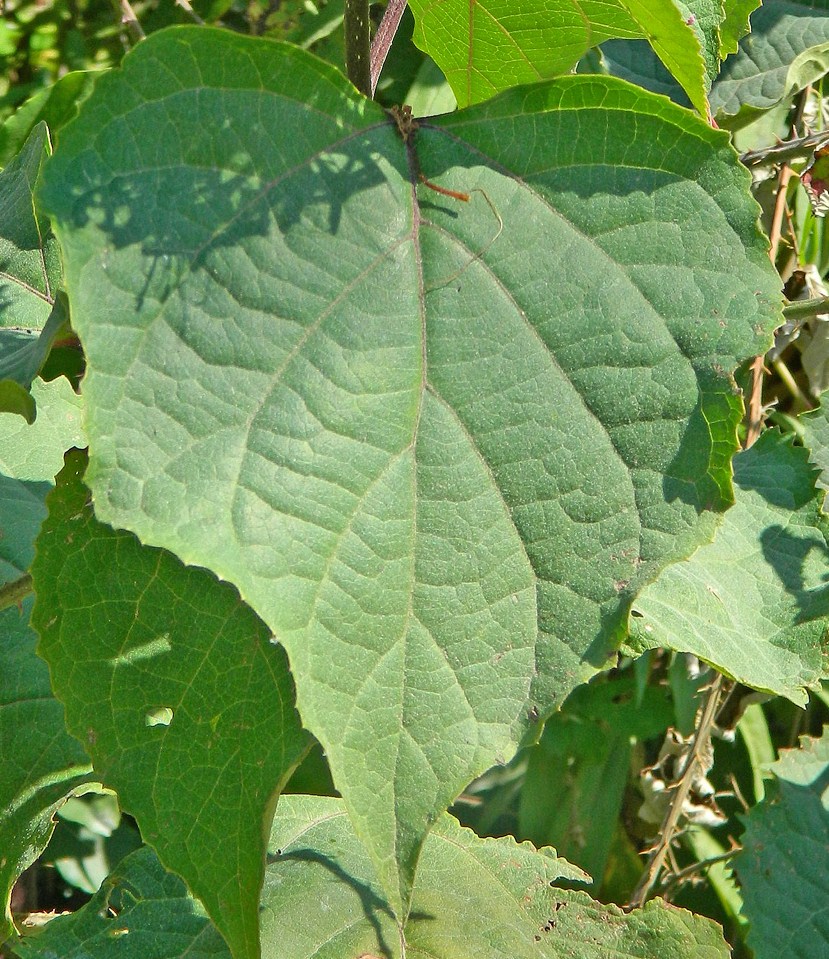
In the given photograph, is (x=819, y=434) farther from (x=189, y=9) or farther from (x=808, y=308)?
(x=189, y=9)

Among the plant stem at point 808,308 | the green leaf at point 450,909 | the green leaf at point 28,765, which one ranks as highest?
the plant stem at point 808,308

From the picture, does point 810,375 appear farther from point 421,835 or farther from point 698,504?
point 421,835

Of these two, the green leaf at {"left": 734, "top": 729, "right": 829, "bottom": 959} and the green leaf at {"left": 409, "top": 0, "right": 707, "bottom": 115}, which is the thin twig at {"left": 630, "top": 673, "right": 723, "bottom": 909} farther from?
the green leaf at {"left": 409, "top": 0, "right": 707, "bottom": 115}

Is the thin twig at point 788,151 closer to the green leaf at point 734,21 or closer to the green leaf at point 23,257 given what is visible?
the green leaf at point 734,21

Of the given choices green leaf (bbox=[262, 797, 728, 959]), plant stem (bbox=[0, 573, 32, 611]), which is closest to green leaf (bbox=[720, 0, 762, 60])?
plant stem (bbox=[0, 573, 32, 611])

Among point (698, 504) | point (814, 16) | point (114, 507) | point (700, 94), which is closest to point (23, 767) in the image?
point (114, 507)

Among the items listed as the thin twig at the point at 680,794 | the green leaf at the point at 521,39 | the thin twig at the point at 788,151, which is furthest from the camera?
the thin twig at the point at 680,794

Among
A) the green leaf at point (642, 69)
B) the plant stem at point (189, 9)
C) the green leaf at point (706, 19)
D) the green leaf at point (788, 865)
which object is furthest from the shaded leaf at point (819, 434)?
the plant stem at point (189, 9)
